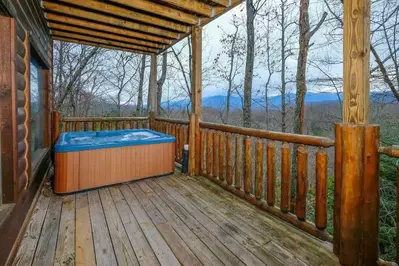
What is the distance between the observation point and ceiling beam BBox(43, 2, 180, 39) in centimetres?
304

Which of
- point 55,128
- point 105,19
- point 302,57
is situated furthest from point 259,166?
point 302,57

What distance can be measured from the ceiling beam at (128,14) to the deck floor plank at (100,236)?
2.51m

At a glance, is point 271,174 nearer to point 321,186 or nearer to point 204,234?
point 321,186

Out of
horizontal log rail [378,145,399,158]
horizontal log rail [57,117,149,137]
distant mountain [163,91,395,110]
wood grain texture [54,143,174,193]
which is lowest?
wood grain texture [54,143,174,193]

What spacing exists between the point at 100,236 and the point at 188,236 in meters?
0.75

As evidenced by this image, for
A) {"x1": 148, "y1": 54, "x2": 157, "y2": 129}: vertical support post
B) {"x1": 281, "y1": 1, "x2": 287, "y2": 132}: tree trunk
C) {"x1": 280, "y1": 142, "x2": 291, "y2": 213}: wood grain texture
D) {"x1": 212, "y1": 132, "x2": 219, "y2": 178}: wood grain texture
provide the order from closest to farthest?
1. {"x1": 280, "y1": 142, "x2": 291, "y2": 213}: wood grain texture
2. {"x1": 212, "y1": 132, "x2": 219, "y2": 178}: wood grain texture
3. {"x1": 148, "y1": 54, "x2": 157, "y2": 129}: vertical support post
4. {"x1": 281, "y1": 1, "x2": 287, "y2": 132}: tree trunk

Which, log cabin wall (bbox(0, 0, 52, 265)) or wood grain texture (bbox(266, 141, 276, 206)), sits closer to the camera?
log cabin wall (bbox(0, 0, 52, 265))

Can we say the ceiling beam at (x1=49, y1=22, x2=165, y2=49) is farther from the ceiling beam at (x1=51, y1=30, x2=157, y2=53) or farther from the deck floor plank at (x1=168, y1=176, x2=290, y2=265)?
the deck floor plank at (x1=168, y1=176, x2=290, y2=265)

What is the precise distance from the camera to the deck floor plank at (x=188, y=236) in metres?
1.65

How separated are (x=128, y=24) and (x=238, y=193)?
10.1 feet

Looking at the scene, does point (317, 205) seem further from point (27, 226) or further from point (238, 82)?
point (238, 82)

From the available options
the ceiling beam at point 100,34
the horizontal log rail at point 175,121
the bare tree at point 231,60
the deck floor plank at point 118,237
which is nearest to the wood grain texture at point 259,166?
the deck floor plank at point 118,237

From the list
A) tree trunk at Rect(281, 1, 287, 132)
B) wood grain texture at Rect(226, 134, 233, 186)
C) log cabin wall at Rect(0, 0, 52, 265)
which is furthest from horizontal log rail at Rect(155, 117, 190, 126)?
tree trunk at Rect(281, 1, 287, 132)

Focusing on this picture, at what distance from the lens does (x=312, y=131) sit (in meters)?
7.37
